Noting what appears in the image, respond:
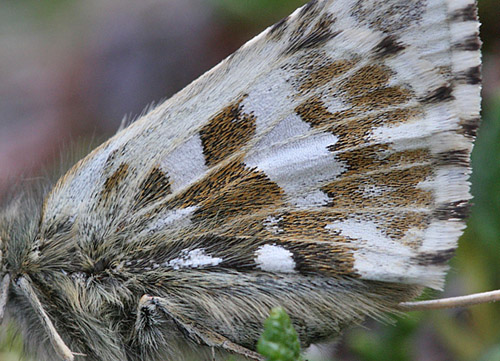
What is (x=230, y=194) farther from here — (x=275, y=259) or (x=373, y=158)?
(x=373, y=158)

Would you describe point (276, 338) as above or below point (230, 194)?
below

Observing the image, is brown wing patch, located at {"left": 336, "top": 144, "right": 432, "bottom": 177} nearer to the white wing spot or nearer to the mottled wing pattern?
the mottled wing pattern

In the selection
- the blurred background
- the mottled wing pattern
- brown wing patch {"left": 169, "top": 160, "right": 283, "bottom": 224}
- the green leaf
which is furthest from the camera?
the blurred background

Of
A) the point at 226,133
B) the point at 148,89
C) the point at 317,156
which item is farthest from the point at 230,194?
the point at 148,89

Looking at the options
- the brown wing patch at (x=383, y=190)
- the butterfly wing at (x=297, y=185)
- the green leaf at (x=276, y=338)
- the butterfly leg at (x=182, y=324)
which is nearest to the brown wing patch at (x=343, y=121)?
the butterfly wing at (x=297, y=185)

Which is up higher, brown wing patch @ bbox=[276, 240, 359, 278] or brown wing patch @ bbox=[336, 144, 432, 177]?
brown wing patch @ bbox=[336, 144, 432, 177]

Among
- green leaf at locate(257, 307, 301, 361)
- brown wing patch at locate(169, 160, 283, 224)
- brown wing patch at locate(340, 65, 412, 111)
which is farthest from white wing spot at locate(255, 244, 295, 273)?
brown wing patch at locate(340, 65, 412, 111)

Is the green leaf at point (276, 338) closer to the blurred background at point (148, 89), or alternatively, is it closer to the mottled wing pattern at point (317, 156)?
the mottled wing pattern at point (317, 156)

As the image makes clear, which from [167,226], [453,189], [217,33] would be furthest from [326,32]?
A: [217,33]
